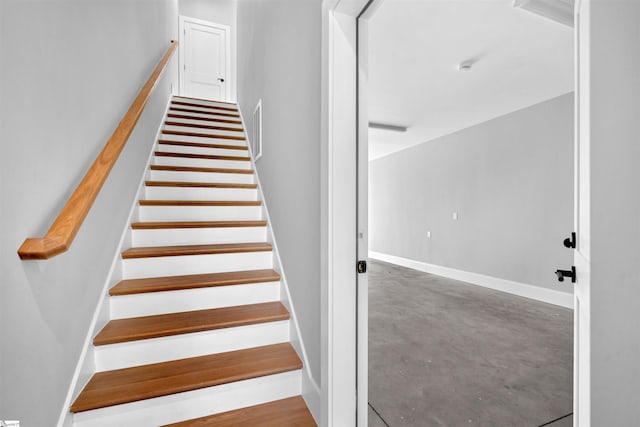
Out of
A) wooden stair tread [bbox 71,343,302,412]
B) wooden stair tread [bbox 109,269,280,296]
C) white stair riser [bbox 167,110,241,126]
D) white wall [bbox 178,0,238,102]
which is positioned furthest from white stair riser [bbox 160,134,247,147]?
white wall [bbox 178,0,238,102]

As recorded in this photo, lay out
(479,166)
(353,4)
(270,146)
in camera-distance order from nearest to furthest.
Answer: (353,4) → (270,146) → (479,166)

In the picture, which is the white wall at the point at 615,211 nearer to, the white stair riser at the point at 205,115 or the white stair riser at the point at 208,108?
the white stair riser at the point at 205,115

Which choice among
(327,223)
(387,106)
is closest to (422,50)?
(387,106)

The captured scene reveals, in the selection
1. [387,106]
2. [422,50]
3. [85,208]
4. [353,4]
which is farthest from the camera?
[387,106]

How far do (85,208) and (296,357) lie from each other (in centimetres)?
116

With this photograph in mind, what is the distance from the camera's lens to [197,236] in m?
2.15

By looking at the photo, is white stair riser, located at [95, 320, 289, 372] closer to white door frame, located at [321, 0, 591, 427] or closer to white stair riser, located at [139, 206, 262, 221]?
white door frame, located at [321, 0, 591, 427]

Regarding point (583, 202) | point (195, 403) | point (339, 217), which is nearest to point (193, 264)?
point (195, 403)

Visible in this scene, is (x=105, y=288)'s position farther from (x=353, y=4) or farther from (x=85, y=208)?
(x=353, y=4)

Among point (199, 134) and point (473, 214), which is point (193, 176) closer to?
point (199, 134)

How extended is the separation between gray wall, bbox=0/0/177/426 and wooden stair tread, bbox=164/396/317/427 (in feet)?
1.86

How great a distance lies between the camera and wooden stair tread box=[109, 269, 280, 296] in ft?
5.29

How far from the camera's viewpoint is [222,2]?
5430 mm

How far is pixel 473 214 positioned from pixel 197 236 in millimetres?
4078
